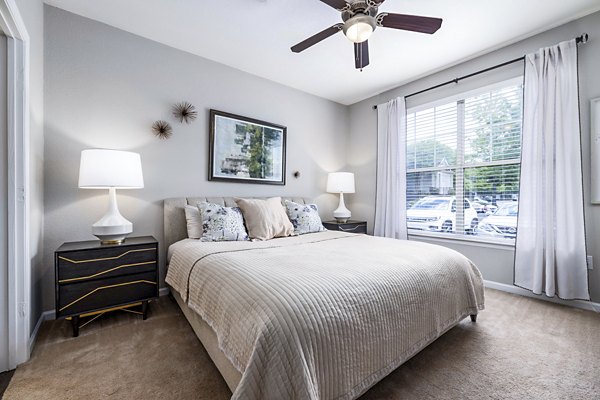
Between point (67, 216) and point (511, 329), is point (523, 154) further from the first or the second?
point (67, 216)

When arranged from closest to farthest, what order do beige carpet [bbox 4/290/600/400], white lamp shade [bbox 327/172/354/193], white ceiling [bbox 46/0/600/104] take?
beige carpet [bbox 4/290/600/400], white ceiling [bbox 46/0/600/104], white lamp shade [bbox 327/172/354/193]

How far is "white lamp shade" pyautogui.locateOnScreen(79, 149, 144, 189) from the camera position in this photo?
81.0 inches

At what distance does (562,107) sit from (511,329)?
2.08m

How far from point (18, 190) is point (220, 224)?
1354 mm

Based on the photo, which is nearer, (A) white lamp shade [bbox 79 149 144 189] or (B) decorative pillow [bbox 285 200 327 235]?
(A) white lamp shade [bbox 79 149 144 189]

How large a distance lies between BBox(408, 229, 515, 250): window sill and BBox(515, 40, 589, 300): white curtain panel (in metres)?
0.22

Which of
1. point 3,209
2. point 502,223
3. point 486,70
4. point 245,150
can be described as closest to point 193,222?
point 245,150

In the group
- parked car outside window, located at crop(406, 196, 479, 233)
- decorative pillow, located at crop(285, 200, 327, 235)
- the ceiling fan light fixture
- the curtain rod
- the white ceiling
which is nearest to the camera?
the ceiling fan light fixture

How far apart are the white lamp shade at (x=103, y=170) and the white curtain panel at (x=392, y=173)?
10.4ft

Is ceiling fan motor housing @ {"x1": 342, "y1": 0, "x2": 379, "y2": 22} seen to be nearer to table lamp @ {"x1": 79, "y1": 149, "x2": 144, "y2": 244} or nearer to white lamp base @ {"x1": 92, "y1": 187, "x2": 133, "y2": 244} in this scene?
table lamp @ {"x1": 79, "y1": 149, "x2": 144, "y2": 244}

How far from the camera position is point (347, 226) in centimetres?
383

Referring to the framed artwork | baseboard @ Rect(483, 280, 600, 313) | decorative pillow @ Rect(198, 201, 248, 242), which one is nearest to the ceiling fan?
the framed artwork

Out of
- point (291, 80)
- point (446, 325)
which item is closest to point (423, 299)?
point (446, 325)

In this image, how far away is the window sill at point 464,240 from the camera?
2.91 m
